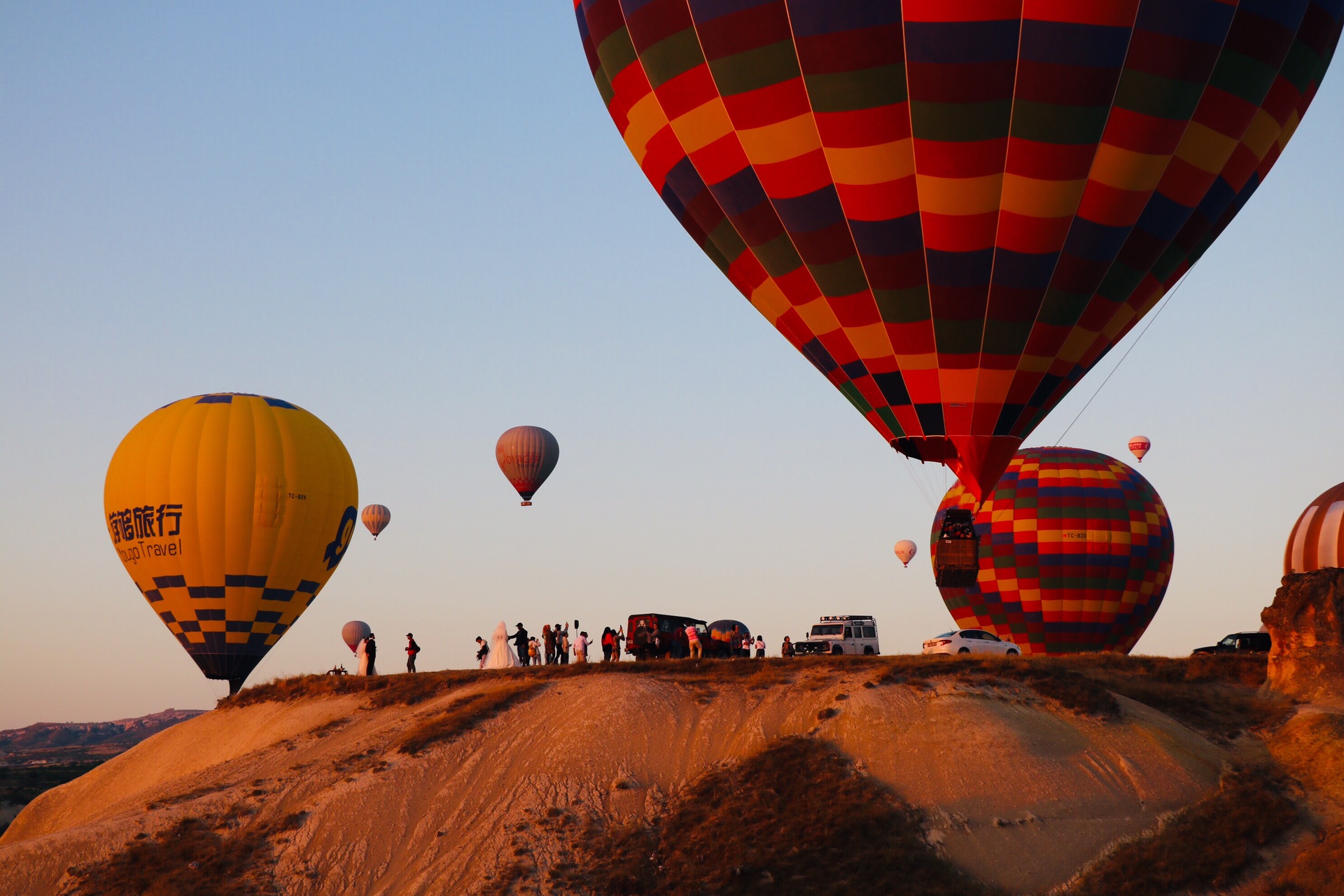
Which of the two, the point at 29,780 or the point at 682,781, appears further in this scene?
the point at 29,780

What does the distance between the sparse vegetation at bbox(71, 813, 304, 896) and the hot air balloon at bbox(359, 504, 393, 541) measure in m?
36.4

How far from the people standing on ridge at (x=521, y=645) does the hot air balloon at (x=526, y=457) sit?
13.5 metres

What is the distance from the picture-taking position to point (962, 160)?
80.6ft

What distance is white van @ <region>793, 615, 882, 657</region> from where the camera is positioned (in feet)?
134

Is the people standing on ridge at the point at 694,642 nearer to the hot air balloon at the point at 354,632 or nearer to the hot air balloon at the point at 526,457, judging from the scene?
the hot air balloon at the point at 526,457

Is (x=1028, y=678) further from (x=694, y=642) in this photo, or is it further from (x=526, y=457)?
(x=526, y=457)

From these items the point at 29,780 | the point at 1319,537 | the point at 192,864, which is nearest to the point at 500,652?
the point at 192,864

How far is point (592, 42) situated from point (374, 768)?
16.3m

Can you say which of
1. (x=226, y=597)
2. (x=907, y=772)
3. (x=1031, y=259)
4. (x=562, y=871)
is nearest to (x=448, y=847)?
(x=562, y=871)

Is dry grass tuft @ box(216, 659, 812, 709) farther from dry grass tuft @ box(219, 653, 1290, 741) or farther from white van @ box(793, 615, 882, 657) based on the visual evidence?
white van @ box(793, 615, 882, 657)

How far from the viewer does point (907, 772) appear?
27.9 m

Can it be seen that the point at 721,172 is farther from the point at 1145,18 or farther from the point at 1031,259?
Result: the point at 1145,18

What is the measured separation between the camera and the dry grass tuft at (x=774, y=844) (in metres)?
24.9

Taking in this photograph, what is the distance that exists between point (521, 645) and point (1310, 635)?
64.6 feet
